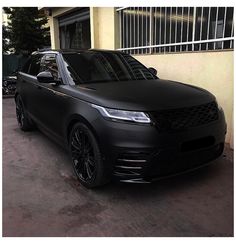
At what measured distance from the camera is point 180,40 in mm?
5930

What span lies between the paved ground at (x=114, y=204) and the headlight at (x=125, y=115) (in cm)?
90

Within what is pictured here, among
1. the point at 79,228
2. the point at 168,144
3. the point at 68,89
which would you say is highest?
the point at 68,89

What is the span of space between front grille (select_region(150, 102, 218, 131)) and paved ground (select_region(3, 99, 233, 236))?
80 centimetres

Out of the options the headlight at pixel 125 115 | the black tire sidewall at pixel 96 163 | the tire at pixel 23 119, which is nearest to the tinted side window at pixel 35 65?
the tire at pixel 23 119

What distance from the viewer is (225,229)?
2.73 meters

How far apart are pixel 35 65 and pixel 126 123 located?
9.95ft

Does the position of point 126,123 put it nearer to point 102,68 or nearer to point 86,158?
point 86,158

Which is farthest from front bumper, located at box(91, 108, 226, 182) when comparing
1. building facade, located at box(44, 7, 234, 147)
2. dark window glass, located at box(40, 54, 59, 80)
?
building facade, located at box(44, 7, 234, 147)

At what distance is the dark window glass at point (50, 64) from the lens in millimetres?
4246

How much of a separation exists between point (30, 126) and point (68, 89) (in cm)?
249

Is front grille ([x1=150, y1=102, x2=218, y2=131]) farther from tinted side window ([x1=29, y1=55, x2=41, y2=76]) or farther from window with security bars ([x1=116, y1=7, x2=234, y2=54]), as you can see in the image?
tinted side window ([x1=29, y1=55, x2=41, y2=76])

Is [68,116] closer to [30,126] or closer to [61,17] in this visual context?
[30,126]

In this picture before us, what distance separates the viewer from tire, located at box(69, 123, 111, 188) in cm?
319

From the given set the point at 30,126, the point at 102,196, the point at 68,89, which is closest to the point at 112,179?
the point at 102,196
